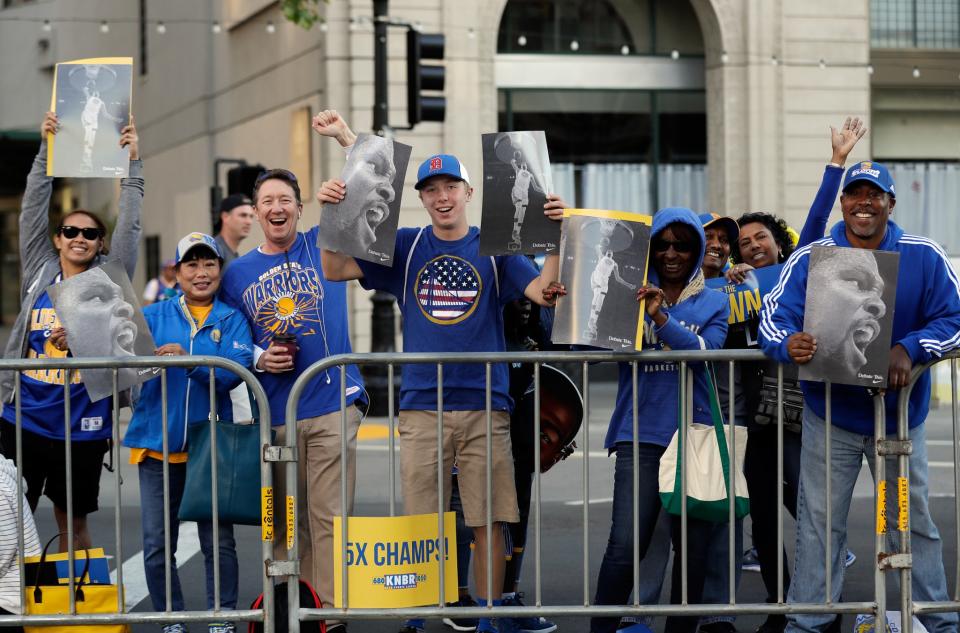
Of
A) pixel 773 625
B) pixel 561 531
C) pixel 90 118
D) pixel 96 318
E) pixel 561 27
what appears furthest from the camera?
pixel 561 27

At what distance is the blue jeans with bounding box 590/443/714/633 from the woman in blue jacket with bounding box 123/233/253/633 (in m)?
1.74

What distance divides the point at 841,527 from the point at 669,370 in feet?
3.24

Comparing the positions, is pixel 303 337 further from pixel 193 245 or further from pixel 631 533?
pixel 631 533

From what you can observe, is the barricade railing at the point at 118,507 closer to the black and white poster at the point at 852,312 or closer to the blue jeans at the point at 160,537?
the blue jeans at the point at 160,537

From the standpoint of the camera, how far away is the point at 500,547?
6.22 meters

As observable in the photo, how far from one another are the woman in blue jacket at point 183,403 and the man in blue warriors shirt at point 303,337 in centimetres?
12

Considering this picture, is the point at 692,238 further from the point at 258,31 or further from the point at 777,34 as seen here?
the point at 258,31

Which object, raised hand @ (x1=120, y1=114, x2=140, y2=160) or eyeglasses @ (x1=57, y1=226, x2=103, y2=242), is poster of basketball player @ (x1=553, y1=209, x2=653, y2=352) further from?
eyeglasses @ (x1=57, y1=226, x2=103, y2=242)

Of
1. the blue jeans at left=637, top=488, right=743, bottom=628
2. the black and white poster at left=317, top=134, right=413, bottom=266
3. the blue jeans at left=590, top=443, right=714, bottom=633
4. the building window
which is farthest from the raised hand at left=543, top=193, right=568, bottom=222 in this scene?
the building window

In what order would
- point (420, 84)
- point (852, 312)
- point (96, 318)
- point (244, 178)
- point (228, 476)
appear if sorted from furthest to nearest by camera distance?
point (244, 178), point (420, 84), point (96, 318), point (228, 476), point (852, 312)

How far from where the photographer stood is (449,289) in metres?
6.11

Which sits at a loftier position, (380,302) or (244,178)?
(244,178)

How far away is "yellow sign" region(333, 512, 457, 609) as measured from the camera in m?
5.77

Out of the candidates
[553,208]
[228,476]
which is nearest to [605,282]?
[553,208]
